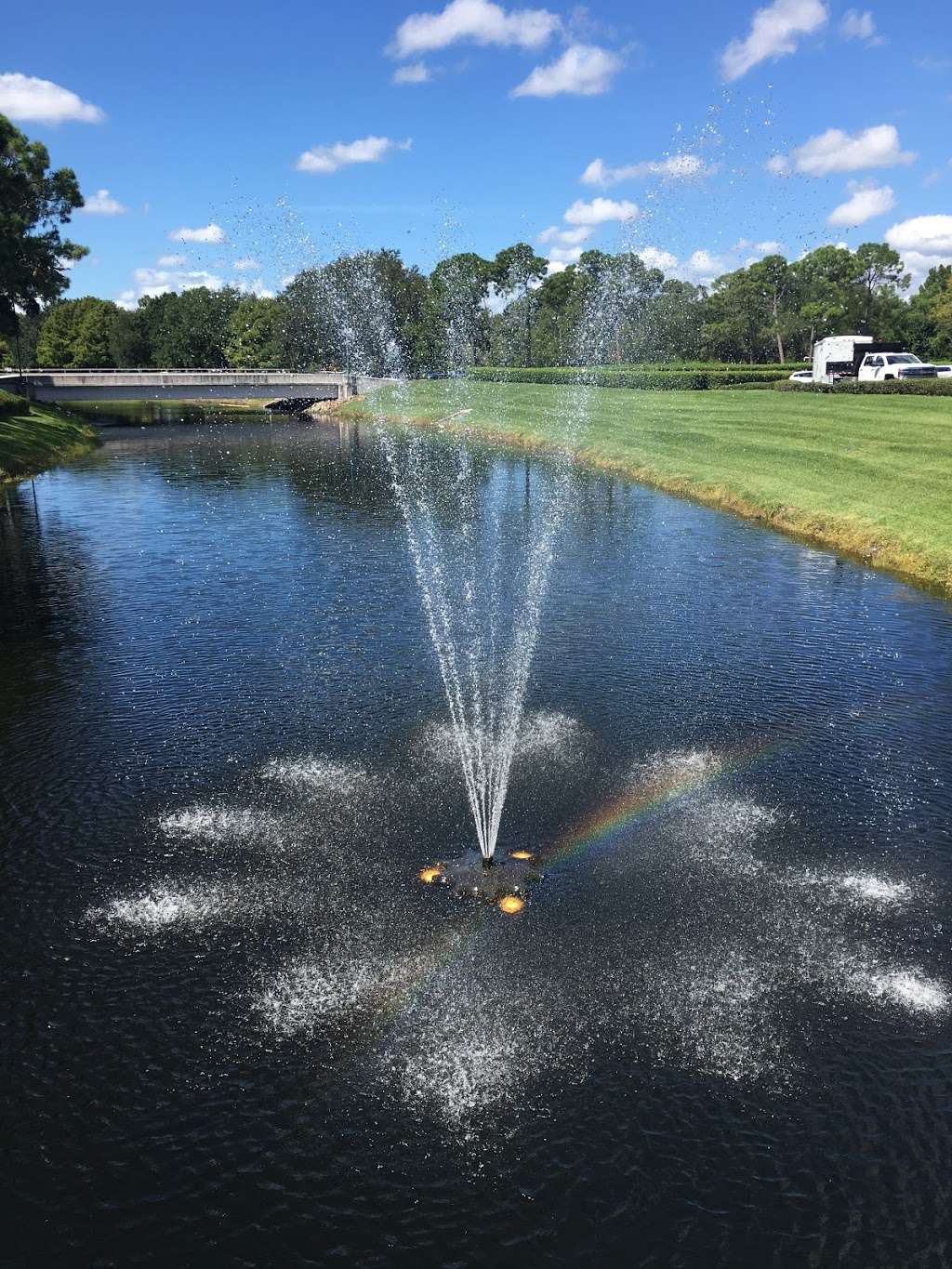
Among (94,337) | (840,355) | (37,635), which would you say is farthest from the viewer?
(94,337)

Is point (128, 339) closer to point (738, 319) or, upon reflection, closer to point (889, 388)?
point (738, 319)

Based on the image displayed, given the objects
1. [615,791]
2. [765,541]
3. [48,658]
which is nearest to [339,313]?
[765,541]

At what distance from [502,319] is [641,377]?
53008 millimetres

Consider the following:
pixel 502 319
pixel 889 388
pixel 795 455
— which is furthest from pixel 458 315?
pixel 795 455

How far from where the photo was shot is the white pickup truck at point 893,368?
262 ft

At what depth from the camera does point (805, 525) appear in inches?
1848

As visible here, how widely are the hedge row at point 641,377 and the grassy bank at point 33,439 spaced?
2318 inches

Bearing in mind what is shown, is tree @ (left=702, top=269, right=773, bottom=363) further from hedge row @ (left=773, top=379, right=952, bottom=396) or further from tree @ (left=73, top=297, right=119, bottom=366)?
tree @ (left=73, top=297, right=119, bottom=366)

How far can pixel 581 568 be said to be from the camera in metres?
40.2

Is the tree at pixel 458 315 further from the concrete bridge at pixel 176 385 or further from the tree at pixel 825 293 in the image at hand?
the tree at pixel 825 293

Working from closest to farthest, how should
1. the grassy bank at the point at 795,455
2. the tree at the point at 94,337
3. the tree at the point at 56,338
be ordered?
the grassy bank at the point at 795,455
the tree at the point at 94,337
the tree at the point at 56,338

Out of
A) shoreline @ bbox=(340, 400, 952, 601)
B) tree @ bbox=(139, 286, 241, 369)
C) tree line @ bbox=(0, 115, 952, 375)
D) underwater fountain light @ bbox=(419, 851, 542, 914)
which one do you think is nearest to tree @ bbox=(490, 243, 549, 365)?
tree line @ bbox=(0, 115, 952, 375)

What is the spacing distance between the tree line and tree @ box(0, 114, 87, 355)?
2163 inches

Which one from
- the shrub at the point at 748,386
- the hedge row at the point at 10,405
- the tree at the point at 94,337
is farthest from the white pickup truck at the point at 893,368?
the tree at the point at 94,337
